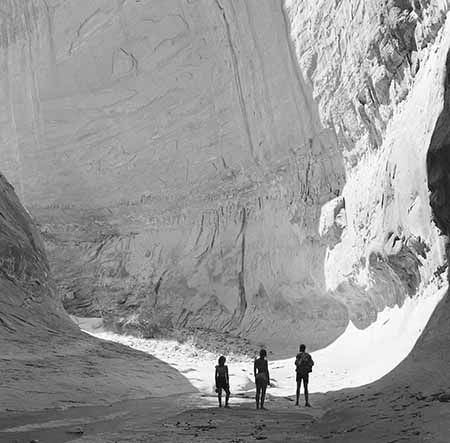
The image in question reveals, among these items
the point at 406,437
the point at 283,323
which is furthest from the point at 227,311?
the point at 406,437

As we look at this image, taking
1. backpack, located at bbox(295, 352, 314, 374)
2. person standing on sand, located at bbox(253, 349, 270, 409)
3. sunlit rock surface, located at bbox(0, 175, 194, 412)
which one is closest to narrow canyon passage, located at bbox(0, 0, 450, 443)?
sunlit rock surface, located at bbox(0, 175, 194, 412)

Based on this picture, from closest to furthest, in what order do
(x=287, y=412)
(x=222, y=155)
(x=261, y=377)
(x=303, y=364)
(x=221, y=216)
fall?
A: (x=287, y=412) < (x=261, y=377) < (x=303, y=364) < (x=221, y=216) < (x=222, y=155)

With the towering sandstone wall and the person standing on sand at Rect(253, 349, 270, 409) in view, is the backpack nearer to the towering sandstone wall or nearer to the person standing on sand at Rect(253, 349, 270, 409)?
the person standing on sand at Rect(253, 349, 270, 409)

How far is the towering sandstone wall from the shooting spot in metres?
14.5

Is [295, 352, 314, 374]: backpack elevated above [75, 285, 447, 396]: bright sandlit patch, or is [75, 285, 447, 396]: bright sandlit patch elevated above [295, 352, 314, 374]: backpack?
[75, 285, 447, 396]: bright sandlit patch

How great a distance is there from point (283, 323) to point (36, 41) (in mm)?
15824

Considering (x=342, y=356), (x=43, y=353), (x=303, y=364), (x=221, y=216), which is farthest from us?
(x=221, y=216)

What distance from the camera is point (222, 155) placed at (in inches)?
890

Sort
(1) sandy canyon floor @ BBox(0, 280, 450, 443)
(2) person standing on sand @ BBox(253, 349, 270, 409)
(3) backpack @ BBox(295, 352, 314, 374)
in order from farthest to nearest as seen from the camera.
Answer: (3) backpack @ BBox(295, 352, 314, 374), (2) person standing on sand @ BBox(253, 349, 270, 409), (1) sandy canyon floor @ BBox(0, 280, 450, 443)

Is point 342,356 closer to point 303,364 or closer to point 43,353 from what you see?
point 303,364

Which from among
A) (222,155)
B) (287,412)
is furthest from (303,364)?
(222,155)

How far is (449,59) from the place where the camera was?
30.0 ft

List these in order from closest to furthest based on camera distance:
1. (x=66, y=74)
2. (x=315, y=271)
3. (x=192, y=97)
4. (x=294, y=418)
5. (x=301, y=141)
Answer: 1. (x=294, y=418)
2. (x=315, y=271)
3. (x=301, y=141)
4. (x=192, y=97)
5. (x=66, y=74)

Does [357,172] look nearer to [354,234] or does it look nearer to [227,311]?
[354,234]
